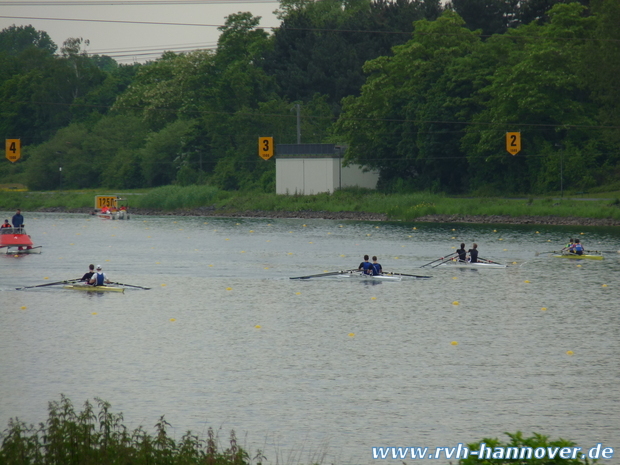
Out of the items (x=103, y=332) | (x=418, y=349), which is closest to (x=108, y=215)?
(x=103, y=332)

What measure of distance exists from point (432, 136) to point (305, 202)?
16.2 meters

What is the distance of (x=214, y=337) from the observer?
31.7 metres

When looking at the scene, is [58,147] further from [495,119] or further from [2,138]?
[495,119]

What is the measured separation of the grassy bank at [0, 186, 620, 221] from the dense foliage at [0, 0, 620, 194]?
414 centimetres

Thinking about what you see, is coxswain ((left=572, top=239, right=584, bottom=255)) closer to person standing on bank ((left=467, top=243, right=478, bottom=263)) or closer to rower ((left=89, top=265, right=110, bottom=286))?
person standing on bank ((left=467, top=243, right=478, bottom=263))

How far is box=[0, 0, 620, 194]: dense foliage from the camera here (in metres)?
86.0

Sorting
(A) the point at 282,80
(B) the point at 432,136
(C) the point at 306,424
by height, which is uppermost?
(A) the point at 282,80

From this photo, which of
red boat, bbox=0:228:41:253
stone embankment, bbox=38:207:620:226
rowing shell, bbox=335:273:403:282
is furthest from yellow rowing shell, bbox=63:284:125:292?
stone embankment, bbox=38:207:620:226

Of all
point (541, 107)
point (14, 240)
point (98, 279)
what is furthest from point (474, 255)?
point (541, 107)

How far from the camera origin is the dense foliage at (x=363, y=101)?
86.0 m

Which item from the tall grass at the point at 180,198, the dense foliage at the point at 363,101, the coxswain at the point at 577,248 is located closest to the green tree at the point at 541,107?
the dense foliage at the point at 363,101

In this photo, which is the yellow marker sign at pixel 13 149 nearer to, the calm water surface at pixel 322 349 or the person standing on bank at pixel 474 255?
the calm water surface at pixel 322 349

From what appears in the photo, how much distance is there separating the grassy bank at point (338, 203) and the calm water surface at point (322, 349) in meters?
27.5

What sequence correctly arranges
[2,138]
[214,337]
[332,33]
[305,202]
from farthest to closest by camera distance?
[2,138]
[332,33]
[305,202]
[214,337]
